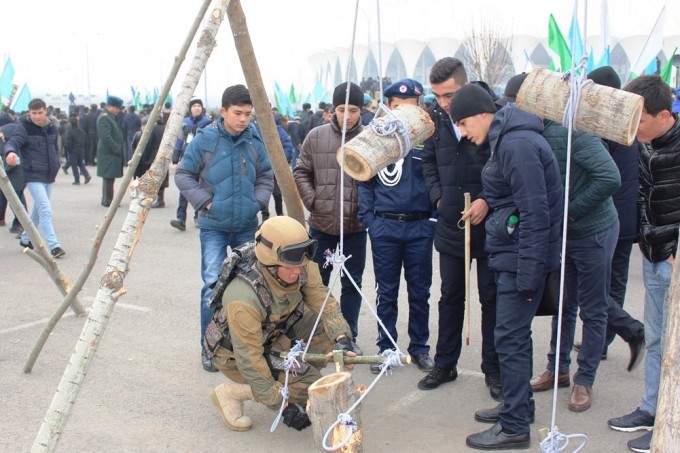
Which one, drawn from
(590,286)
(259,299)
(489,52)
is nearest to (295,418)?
(259,299)

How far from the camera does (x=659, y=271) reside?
12.9ft

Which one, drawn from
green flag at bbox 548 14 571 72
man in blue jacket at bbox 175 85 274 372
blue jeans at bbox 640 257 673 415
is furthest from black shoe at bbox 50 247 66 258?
green flag at bbox 548 14 571 72

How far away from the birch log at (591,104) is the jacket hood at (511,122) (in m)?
0.16

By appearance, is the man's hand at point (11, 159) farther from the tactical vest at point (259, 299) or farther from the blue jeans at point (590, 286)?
the blue jeans at point (590, 286)

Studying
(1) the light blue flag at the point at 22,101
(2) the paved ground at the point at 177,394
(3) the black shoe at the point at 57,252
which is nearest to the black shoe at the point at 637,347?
(2) the paved ground at the point at 177,394

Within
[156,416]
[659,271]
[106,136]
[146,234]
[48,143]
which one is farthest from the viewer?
[106,136]

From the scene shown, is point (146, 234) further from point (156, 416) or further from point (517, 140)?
point (517, 140)

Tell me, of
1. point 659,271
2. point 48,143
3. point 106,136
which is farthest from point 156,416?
point 106,136

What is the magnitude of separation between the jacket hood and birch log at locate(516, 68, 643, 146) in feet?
0.52

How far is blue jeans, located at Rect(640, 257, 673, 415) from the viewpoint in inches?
157

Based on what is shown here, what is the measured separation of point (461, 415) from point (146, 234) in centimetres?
685

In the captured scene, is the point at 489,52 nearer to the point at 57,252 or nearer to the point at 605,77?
the point at 57,252

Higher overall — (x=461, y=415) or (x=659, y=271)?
(x=659, y=271)

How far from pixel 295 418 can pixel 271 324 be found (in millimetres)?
526
